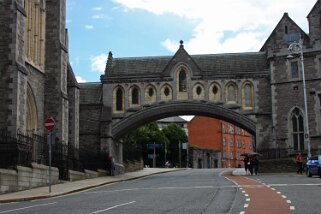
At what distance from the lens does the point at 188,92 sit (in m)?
43.3

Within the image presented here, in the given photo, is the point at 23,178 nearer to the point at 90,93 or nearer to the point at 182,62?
the point at 90,93

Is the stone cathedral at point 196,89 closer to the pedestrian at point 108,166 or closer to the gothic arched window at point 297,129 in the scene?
the gothic arched window at point 297,129

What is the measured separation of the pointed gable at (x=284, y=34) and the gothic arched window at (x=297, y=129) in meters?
5.40

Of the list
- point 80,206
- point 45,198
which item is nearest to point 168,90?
point 45,198

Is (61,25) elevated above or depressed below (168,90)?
above

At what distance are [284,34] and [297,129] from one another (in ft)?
25.3

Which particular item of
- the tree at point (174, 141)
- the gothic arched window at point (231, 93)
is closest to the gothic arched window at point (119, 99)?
the gothic arched window at point (231, 93)

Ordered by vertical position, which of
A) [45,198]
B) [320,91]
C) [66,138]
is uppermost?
[320,91]

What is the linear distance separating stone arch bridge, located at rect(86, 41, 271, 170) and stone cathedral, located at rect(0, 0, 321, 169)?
79 millimetres

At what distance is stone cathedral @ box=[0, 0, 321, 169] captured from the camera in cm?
3790

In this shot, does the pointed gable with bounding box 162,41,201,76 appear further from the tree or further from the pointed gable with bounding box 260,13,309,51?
the tree

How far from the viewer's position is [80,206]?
15703 millimetres

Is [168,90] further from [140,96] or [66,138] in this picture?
[66,138]

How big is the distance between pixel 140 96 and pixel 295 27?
1350 cm
